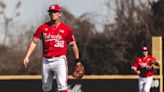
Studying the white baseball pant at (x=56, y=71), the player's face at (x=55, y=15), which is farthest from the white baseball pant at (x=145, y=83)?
the player's face at (x=55, y=15)

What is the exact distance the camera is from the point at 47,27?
12.2m

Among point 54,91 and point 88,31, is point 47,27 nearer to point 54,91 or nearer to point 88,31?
point 54,91

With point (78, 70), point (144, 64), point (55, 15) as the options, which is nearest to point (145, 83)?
point (144, 64)

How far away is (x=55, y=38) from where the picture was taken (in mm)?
12180

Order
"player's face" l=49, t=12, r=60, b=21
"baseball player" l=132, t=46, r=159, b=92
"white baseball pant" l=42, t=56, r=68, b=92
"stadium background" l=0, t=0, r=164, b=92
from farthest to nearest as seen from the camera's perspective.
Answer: "stadium background" l=0, t=0, r=164, b=92
"baseball player" l=132, t=46, r=159, b=92
"white baseball pant" l=42, t=56, r=68, b=92
"player's face" l=49, t=12, r=60, b=21

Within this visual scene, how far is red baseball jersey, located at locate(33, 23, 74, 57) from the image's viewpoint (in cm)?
1216

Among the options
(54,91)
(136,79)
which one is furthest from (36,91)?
(136,79)

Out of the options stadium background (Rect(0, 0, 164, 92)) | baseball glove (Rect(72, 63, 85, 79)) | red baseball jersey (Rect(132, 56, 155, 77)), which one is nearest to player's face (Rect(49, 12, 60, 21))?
baseball glove (Rect(72, 63, 85, 79))

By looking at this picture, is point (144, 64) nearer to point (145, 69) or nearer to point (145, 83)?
point (145, 69)

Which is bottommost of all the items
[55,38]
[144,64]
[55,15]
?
Result: [144,64]

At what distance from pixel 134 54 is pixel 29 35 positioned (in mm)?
8524

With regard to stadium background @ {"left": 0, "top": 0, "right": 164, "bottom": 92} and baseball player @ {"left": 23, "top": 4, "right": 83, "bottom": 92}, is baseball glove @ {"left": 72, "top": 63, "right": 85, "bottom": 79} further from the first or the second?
stadium background @ {"left": 0, "top": 0, "right": 164, "bottom": 92}

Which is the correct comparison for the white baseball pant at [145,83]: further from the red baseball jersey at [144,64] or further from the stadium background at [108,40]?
the stadium background at [108,40]

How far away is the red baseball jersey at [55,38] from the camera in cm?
1216
